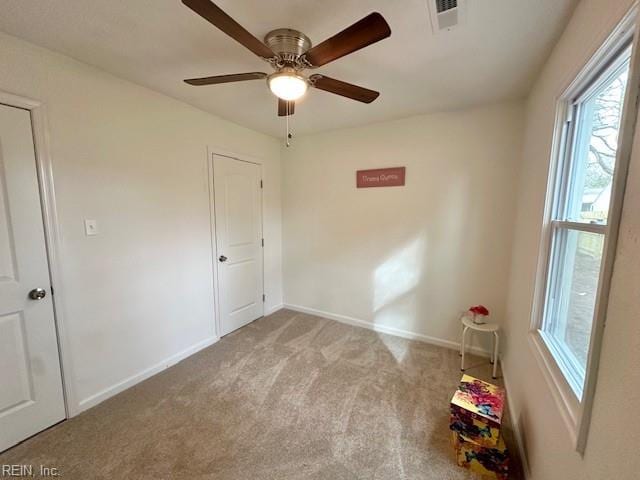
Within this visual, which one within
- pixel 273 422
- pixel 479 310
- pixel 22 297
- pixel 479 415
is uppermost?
pixel 22 297

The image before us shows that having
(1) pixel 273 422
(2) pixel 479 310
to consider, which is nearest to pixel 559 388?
(2) pixel 479 310

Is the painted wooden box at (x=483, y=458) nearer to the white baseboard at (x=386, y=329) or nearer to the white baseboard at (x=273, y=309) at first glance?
the white baseboard at (x=386, y=329)

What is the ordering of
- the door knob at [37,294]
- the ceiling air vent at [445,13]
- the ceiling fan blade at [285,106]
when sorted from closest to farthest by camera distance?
the ceiling air vent at [445,13] → the door knob at [37,294] → the ceiling fan blade at [285,106]

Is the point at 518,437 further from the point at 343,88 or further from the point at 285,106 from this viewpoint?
the point at 285,106

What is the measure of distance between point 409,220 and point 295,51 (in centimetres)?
190

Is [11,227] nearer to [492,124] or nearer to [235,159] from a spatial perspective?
[235,159]

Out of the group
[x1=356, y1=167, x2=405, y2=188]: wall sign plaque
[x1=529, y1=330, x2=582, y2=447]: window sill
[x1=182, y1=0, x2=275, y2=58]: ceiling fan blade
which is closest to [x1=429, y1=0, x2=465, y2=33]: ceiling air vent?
[x1=182, y1=0, x2=275, y2=58]: ceiling fan blade

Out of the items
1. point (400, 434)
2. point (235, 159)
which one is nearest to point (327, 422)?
point (400, 434)

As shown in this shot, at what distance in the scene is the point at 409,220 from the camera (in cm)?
275

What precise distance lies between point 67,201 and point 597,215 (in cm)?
289

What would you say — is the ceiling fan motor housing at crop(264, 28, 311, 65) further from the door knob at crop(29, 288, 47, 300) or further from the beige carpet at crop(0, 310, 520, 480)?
the beige carpet at crop(0, 310, 520, 480)

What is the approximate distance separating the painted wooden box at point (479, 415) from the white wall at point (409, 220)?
117 cm

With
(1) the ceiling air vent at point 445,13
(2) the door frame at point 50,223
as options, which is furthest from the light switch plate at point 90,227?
(1) the ceiling air vent at point 445,13

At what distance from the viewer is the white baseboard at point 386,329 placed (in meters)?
2.64
